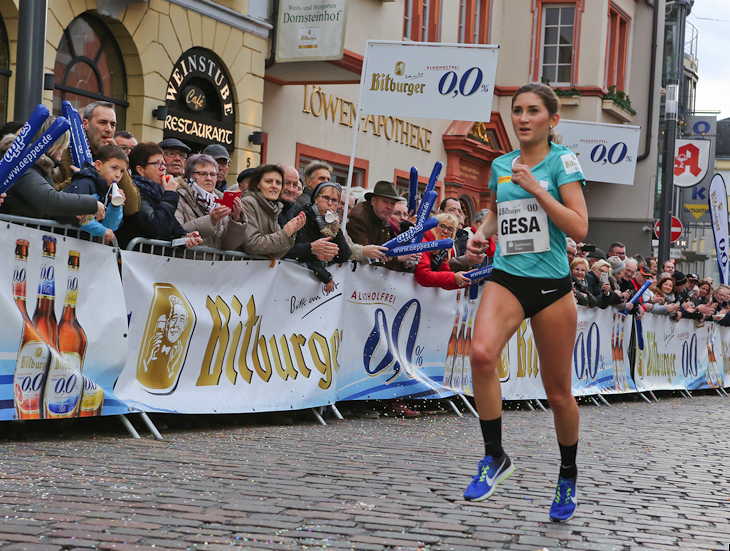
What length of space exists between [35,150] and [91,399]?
5.54 ft

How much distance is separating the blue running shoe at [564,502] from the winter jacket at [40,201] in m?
3.38

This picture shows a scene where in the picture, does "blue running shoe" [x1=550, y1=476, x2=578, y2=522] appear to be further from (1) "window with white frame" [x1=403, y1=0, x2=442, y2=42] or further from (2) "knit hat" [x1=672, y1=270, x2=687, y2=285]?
(1) "window with white frame" [x1=403, y1=0, x2=442, y2=42]

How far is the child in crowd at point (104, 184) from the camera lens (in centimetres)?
816

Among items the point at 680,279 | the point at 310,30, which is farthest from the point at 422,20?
the point at 680,279

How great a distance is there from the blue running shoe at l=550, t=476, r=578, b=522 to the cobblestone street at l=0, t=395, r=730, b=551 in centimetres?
7

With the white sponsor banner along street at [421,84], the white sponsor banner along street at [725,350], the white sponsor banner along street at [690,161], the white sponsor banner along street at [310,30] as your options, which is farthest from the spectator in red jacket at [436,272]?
the white sponsor banner along street at [690,161]

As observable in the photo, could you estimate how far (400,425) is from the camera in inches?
Result: 427

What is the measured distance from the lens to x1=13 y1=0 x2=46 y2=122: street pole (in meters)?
8.89

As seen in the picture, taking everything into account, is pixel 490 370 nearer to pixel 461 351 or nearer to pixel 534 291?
pixel 534 291

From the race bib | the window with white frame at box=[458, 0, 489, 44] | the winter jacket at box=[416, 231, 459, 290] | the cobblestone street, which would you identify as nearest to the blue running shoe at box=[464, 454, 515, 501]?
the cobblestone street

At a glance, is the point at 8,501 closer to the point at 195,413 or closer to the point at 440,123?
the point at 195,413

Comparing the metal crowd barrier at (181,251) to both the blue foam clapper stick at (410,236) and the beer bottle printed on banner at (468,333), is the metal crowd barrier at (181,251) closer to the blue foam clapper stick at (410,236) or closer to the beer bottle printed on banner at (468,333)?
the blue foam clapper stick at (410,236)

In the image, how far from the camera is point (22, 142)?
742cm

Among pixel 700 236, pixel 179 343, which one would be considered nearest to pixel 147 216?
pixel 179 343
